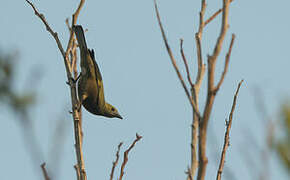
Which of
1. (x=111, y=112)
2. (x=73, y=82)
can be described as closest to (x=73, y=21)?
(x=73, y=82)

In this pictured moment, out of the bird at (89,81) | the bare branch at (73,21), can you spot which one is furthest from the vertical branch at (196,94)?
the bird at (89,81)

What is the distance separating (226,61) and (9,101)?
7.22ft

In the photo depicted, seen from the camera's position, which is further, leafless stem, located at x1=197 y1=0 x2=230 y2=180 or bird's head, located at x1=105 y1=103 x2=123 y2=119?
bird's head, located at x1=105 y1=103 x2=123 y2=119

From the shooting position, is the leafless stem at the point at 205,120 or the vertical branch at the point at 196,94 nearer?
the leafless stem at the point at 205,120

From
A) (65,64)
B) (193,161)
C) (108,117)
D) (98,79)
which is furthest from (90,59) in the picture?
(193,161)

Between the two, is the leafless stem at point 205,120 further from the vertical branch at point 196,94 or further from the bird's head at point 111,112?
the bird's head at point 111,112

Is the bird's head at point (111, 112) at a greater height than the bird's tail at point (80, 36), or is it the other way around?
the bird's tail at point (80, 36)

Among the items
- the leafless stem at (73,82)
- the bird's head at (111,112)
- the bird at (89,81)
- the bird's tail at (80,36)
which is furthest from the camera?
the bird's head at (111,112)

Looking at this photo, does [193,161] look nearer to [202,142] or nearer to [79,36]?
[202,142]

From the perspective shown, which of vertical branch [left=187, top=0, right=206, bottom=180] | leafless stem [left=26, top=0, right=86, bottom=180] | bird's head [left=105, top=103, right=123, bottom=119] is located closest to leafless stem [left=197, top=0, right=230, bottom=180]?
vertical branch [left=187, top=0, right=206, bottom=180]

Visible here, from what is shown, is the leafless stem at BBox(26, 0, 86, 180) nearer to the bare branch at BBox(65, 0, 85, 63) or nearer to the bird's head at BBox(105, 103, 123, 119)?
the bare branch at BBox(65, 0, 85, 63)

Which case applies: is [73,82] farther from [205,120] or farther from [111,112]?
[111,112]

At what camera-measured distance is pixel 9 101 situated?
147 inches

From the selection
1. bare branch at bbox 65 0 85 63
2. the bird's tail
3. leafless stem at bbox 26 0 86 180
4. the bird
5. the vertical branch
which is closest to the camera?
the vertical branch
